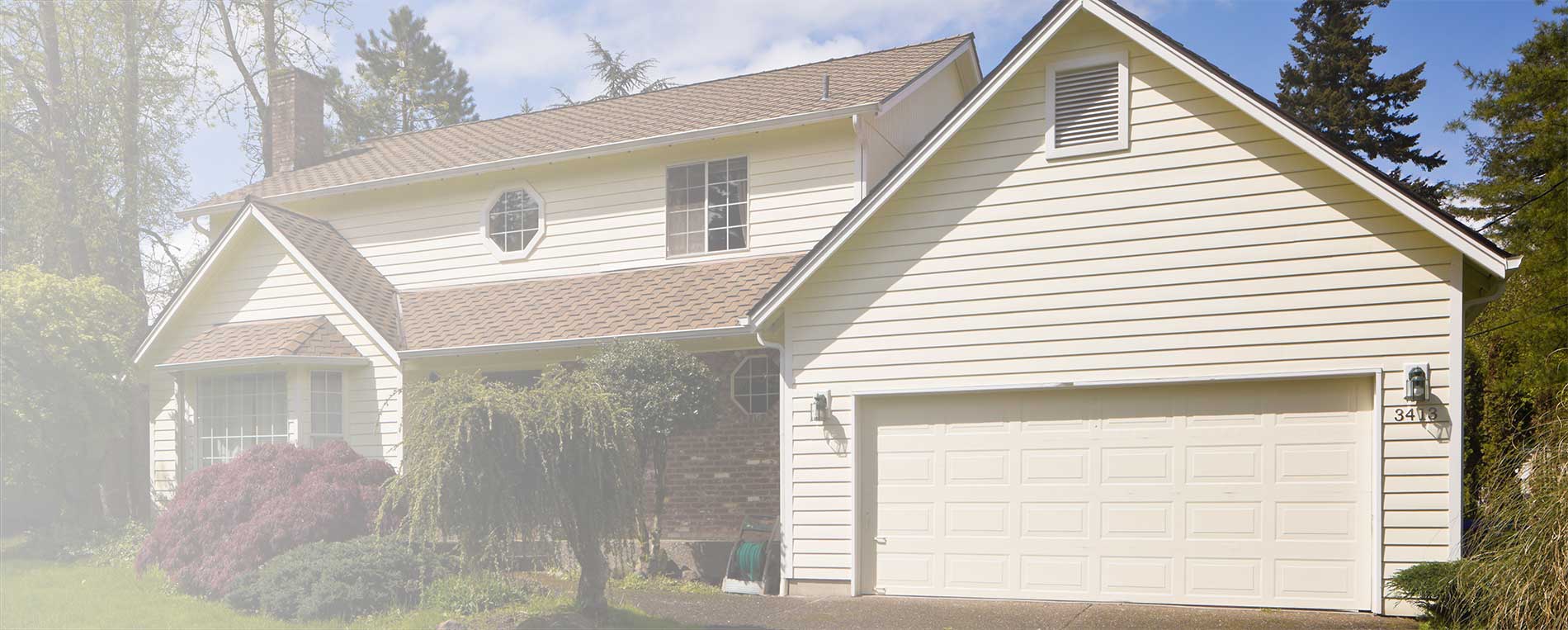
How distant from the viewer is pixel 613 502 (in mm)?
10203

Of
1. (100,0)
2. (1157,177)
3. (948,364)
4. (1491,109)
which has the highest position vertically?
(100,0)

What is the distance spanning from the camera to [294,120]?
821 inches

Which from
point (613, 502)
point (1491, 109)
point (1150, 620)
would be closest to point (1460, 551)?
point (1150, 620)

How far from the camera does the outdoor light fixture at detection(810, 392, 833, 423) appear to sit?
11.9 metres

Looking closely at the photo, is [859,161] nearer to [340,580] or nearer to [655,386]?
[655,386]

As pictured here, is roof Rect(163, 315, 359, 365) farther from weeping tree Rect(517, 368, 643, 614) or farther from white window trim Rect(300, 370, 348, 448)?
weeping tree Rect(517, 368, 643, 614)

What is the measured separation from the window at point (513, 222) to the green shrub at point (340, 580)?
6155 millimetres

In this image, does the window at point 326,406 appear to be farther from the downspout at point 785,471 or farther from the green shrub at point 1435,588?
the green shrub at point 1435,588

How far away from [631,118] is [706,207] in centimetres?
286

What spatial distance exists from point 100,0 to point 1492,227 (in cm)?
2885

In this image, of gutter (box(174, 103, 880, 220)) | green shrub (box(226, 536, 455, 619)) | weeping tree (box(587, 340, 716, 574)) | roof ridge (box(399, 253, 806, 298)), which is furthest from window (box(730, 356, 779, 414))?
green shrub (box(226, 536, 455, 619))

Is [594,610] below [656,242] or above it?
below

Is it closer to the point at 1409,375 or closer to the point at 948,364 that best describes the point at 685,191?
the point at 948,364

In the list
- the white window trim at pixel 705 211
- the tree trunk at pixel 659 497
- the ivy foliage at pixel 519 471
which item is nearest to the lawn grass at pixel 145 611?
the ivy foliage at pixel 519 471
